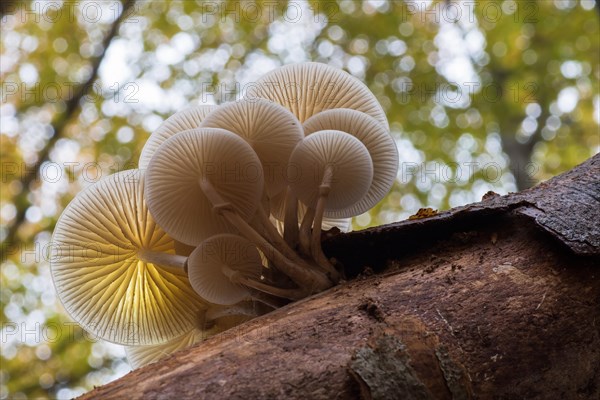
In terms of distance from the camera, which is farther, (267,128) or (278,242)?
(267,128)

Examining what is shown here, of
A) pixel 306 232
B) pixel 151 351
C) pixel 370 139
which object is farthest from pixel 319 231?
pixel 151 351

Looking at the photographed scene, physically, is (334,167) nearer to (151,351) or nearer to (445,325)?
(445,325)

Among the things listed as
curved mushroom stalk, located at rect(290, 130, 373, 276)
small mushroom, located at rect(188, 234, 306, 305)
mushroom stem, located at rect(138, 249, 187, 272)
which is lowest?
small mushroom, located at rect(188, 234, 306, 305)

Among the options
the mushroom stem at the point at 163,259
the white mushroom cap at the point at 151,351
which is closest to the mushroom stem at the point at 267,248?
the mushroom stem at the point at 163,259

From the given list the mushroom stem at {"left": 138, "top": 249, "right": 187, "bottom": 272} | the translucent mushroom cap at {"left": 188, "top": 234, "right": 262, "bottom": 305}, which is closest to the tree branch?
the mushroom stem at {"left": 138, "top": 249, "right": 187, "bottom": 272}

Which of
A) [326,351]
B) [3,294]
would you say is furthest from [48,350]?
[326,351]

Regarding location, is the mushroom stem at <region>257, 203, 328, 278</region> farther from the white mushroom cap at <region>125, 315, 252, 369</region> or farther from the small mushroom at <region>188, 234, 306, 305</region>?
the white mushroom cap at <region>125, 315, 252, 369</region>
